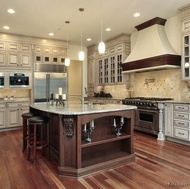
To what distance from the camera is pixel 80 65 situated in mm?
7949

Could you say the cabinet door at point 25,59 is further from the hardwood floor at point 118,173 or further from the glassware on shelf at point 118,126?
the glassware on shelf at point 118,126

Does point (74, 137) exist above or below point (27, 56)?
below

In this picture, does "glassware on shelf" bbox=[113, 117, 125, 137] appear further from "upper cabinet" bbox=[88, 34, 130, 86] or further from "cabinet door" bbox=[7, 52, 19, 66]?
"cabinet door" bbox=[7, 52, 19, 66]

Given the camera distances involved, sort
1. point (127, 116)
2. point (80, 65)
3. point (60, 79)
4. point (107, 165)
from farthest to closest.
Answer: point (80, 65) < point (60, 79) < point (127, 116) < point (107, 165)

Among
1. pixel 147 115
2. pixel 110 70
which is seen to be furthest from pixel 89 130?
pixel 110 70

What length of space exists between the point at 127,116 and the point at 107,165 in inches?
34.8

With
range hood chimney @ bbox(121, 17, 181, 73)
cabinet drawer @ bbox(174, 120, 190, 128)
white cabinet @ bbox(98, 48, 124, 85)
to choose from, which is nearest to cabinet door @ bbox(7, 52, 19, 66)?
white cabinet @ bbox(98, 48, 124, 85)

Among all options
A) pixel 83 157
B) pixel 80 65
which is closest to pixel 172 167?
pixel 83 157

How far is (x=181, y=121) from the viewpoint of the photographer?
13.2 feet

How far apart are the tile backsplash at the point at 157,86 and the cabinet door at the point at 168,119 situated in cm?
64

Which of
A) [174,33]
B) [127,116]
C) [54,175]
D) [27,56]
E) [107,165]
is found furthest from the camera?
[27,56]

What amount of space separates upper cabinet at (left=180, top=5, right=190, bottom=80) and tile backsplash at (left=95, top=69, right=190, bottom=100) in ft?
1.16

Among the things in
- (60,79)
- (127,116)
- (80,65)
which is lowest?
(127,116)

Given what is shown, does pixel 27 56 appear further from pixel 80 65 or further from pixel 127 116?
pixel 127 116
